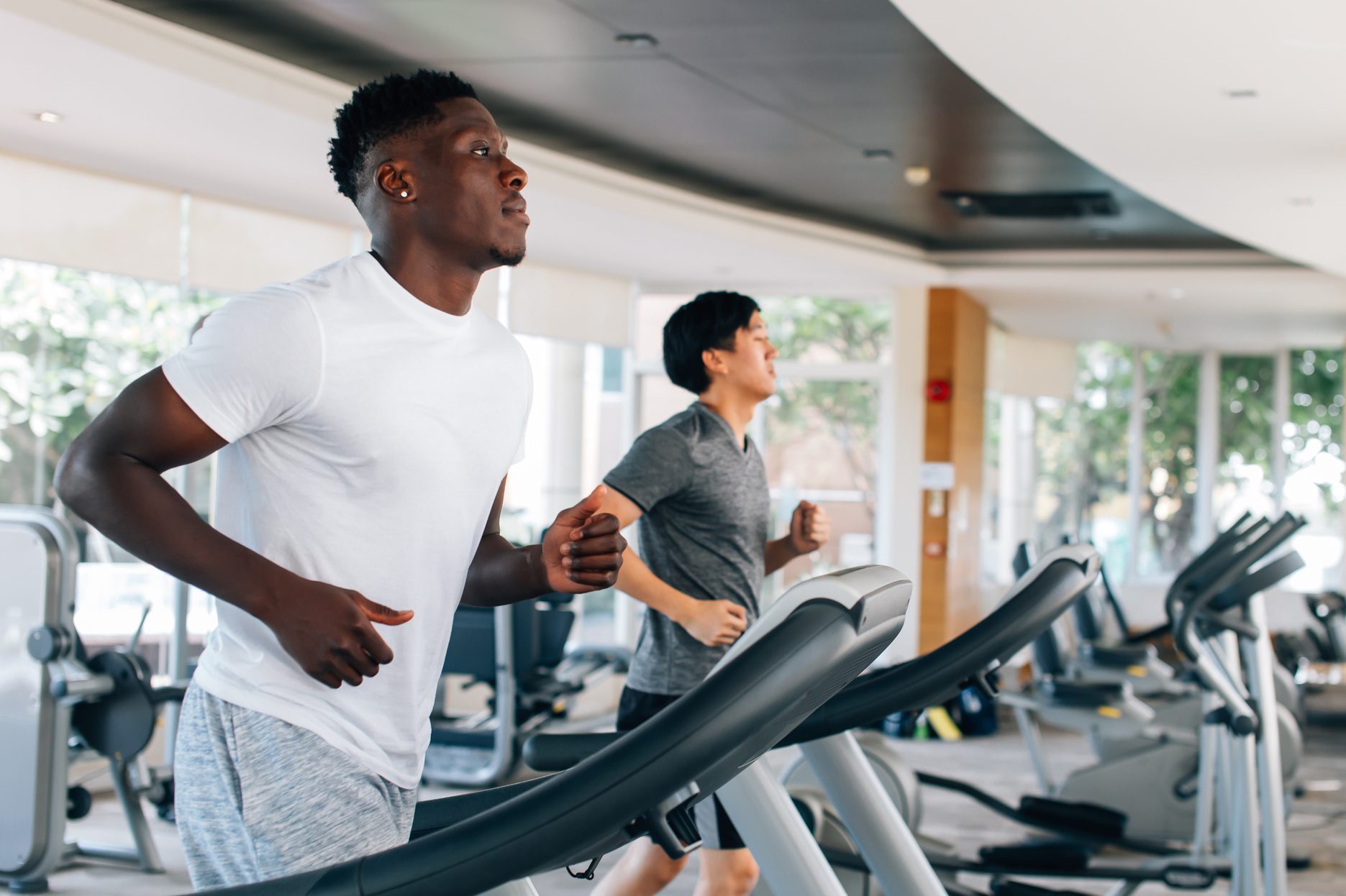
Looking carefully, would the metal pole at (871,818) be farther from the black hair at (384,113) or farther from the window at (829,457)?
the window at (829,457)

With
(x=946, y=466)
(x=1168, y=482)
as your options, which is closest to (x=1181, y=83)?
(x=946, y=466)

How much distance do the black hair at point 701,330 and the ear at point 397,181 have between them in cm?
126

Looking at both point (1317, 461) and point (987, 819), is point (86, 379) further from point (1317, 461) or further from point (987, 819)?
point (1317, 461)

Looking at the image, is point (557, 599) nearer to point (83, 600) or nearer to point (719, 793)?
point (83, 600)

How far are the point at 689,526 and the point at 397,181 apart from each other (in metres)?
1.22

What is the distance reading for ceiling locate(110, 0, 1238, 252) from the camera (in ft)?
12.2

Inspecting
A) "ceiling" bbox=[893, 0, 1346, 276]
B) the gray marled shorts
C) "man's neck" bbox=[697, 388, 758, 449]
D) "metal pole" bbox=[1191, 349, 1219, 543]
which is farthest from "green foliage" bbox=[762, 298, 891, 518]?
the gray marled shorts

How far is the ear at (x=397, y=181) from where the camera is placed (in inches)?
50.4

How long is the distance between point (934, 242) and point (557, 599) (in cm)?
320

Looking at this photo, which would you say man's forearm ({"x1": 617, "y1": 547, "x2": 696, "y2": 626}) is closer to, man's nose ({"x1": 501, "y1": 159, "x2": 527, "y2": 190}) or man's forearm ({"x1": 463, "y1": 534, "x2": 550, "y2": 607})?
man's forearm ({"x1": 463, "y1": 534, "x2": 550, "y2": 607})

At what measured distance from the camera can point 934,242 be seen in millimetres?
7547

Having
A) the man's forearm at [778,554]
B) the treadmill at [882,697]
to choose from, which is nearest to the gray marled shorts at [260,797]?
the treadmill at [882,697]

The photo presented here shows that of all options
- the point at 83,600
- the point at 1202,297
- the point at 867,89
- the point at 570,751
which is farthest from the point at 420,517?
the point at 1202,297

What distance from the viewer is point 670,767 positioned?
842mm
